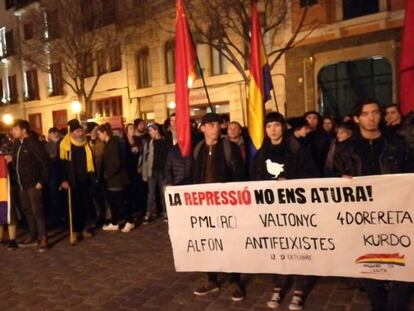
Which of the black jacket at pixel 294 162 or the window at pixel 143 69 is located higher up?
the window at pixel 143 69

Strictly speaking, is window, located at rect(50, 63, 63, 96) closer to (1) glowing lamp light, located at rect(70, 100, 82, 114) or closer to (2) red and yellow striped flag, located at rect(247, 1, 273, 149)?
(1) glowing lamp light, located at rect(70, 100, 82, 114)

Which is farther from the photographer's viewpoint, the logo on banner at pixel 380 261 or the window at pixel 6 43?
the window at pixel 6 43

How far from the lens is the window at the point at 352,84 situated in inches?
634

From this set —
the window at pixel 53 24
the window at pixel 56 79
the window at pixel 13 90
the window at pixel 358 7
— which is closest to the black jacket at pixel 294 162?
the window at pixel 358 7

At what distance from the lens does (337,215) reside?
4.28 m

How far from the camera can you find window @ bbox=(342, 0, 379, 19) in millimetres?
15977

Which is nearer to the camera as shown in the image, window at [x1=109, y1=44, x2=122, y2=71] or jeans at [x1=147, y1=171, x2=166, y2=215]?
jeans at [x1=147, y1=171, x2=166, y2=215]

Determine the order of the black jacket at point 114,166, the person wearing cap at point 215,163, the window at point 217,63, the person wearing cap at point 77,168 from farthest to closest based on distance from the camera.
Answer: the window at point 217,63
the black jacket at point 114,166
the person wearing cap at point 77,168
the person wearing cap at point 215,163

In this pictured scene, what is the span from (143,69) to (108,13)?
327cm

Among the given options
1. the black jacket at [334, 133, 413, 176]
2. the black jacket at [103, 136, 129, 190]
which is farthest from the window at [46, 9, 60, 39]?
the black jacket at [334, 133, 413, 176]

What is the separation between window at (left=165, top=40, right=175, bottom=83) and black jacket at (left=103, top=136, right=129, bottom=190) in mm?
14568

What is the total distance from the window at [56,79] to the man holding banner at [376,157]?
81.4 ft

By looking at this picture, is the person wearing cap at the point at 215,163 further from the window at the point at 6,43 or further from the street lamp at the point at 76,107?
the window at the point at 6,43

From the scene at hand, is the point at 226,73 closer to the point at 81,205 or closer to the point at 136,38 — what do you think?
the point at 136,38
